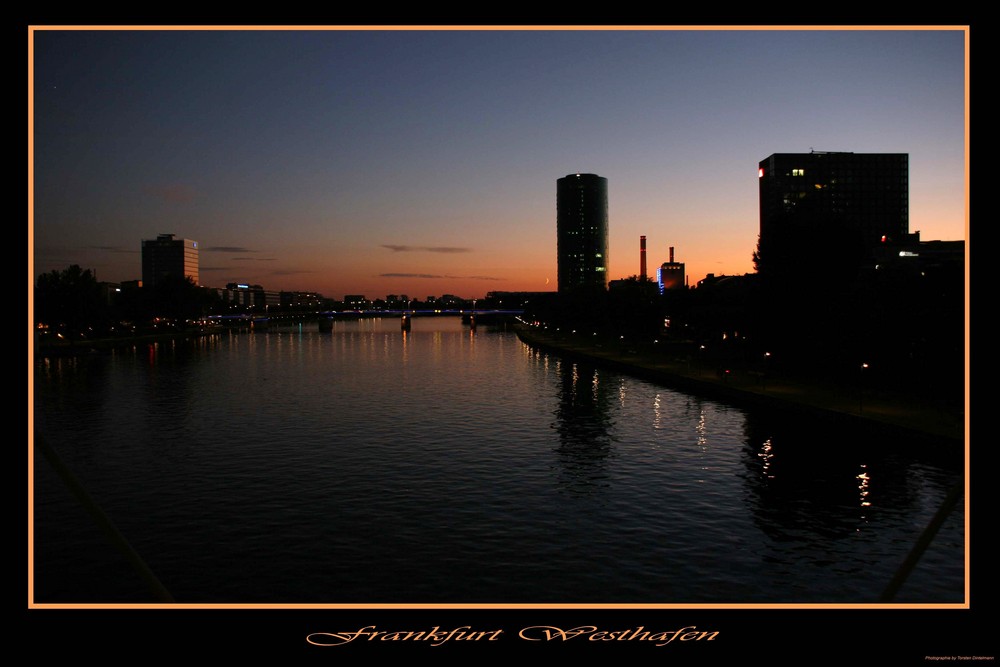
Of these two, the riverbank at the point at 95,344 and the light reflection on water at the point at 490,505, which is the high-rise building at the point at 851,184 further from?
the light reflection on water at the point at 490,505

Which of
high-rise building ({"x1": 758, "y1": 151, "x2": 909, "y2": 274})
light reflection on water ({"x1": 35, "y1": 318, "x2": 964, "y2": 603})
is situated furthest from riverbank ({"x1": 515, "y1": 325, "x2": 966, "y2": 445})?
high-rise building ({"x1": 758, "y1": 151, "x2": 909, "y2": 274})

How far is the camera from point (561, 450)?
1064 inches

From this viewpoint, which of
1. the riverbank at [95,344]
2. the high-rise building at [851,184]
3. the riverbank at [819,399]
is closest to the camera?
the riverbank at [819,399]

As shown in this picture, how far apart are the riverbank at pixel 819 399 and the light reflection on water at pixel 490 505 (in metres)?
1.03

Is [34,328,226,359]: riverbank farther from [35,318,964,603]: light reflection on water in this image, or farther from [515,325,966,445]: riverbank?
[515,325,966,445]: riverbank

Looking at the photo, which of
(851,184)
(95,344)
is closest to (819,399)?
(95,344)

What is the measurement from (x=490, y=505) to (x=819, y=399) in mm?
18731

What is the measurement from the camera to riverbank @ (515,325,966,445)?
81.3 ft

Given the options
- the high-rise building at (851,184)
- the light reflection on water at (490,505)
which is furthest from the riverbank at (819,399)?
the high-rise building at (851,184)

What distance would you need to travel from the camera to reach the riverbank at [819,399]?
24.8m

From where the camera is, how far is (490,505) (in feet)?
63.0

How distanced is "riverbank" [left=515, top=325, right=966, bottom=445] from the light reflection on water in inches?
40.5

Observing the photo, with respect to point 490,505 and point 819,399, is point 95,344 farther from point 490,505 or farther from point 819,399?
point 490,505
